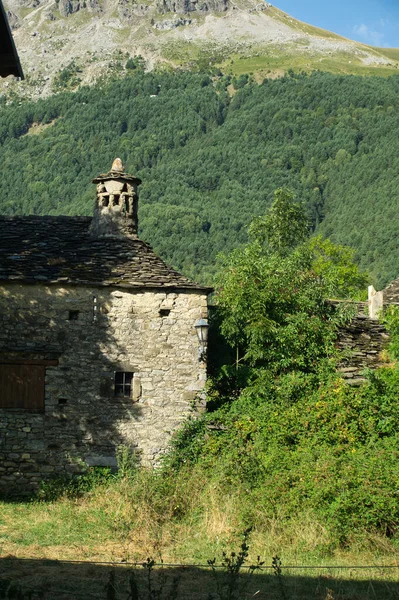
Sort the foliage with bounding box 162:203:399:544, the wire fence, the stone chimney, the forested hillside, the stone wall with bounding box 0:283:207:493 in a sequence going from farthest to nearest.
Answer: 1. the forested hillside
2. the stone chimney
3. the stone wall with bounding box 0:283:207:493
4. the foliage with bounding box 162:203:399:544
5. the wire fence

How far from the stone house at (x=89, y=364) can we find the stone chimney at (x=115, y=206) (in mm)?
2127

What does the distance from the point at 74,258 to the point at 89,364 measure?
247 cm

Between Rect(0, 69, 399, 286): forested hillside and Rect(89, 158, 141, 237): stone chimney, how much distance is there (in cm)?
3743

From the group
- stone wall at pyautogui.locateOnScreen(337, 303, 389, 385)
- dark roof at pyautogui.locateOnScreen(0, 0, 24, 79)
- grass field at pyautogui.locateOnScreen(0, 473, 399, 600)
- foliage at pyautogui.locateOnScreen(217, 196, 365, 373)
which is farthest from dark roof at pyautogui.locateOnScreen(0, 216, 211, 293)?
dark roof at pyautogui.locateOnScreen(0, 0, 24, 79)

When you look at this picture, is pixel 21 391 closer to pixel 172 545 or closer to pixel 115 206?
pixel 115 206

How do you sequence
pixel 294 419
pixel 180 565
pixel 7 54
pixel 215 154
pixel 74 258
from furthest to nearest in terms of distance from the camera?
pixel 215 154 → pixel 74 258 → pixel 294 419 → pixel 180 565 → pixel 7 54

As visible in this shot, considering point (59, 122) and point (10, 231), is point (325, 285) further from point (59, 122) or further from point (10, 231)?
point (59, 122)

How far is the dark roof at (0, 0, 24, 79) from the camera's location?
8.70m

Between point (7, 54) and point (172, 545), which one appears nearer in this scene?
point (7, 54)

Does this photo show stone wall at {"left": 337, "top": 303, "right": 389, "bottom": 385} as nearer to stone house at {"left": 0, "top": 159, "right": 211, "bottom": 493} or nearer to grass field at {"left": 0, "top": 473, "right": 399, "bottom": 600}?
stone house at {"left": 0, "top": 159, "right": 211, "bottom": 493}

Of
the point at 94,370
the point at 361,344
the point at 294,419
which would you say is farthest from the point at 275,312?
the point at 94,370

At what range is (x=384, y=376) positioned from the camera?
53.1 ft

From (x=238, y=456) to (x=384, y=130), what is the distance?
100 m

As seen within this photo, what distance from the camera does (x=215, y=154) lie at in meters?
107
